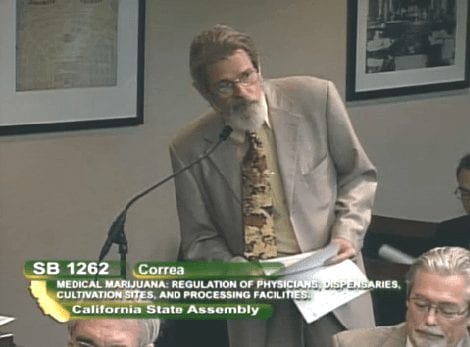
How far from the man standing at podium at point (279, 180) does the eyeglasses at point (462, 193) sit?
20.3 inches

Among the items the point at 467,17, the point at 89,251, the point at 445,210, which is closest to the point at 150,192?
the point at 89,251

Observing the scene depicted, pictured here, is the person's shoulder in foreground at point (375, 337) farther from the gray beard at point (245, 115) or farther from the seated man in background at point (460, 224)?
the seated man in background at point (460, 224)

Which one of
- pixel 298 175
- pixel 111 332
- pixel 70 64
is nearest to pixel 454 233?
pixel 298 175

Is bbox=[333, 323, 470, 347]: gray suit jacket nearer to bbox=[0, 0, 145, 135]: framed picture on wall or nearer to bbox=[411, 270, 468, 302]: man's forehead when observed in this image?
bbox=[411, 270, 468, 302]: man's forehead

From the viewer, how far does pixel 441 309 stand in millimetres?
2295

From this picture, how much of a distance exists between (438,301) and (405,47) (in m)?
1.15

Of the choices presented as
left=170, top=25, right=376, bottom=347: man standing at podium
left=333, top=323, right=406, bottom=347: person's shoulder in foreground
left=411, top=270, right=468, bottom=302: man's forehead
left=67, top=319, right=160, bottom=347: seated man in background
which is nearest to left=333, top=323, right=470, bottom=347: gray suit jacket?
left=333, top=323, right=406, bottom=347: person's shoulder in foreground

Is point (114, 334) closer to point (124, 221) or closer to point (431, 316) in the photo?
point (431, 316)

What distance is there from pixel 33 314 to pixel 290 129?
2.63ft

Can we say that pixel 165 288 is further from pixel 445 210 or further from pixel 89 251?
pixel 445 210

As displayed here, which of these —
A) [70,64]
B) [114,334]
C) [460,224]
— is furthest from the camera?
[460,224]

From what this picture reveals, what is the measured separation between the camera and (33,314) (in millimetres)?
3000

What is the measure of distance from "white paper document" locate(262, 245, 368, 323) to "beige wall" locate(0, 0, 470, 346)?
31cm

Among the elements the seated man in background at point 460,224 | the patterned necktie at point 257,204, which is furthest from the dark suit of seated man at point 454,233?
the patterned necktie at point 257,204
